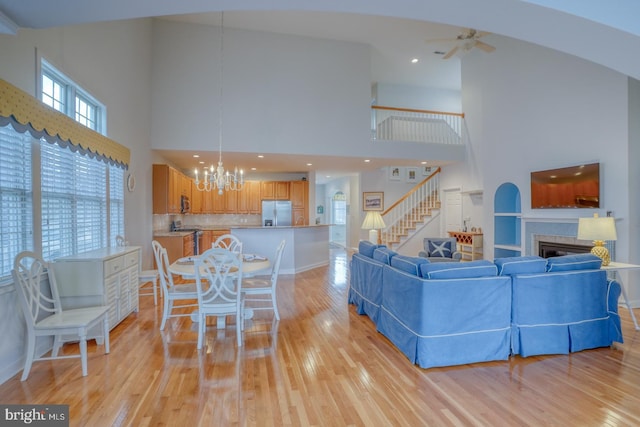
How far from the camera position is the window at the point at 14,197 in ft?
8.29

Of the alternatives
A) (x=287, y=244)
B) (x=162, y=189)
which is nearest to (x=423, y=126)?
(x=287, y=244)

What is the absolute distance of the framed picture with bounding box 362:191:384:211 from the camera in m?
10.0

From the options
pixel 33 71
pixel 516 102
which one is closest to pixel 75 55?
pixel 33 71

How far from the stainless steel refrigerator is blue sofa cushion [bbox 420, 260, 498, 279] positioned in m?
6.74

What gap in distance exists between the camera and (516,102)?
6168mm

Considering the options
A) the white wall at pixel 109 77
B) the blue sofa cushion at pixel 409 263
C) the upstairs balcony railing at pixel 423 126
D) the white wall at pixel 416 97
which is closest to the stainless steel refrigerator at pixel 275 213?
the upstairs balcony railing at pixel 423 126

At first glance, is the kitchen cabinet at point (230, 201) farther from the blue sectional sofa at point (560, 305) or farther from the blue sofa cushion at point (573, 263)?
the blue sofa cushion at point (573, 263)

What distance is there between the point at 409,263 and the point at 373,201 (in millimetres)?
7227

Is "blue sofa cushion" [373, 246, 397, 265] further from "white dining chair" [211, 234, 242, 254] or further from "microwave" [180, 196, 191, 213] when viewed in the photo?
"microwave" [180, 196, 191, 213]

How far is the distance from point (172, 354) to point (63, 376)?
810 mm

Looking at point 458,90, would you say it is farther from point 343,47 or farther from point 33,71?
point 33,71

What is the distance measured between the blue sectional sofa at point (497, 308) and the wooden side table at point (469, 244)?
395 centimetres

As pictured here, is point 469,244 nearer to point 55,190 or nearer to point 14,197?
point 55,190

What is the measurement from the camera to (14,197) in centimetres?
264
